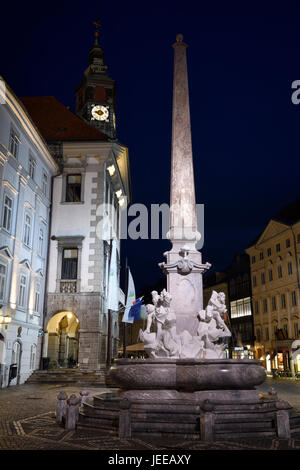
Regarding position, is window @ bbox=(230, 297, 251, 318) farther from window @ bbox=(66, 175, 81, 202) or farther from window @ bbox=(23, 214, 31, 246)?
window @ bbox=(23, 214, 31, 246)

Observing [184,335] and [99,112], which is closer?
[184,335]

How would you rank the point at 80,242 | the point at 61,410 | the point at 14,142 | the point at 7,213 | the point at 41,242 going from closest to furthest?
1. the point at 61,410
2. the point at 7,213
3. the point at 14,142
4. the point at 41,242
5. the point at 80,242

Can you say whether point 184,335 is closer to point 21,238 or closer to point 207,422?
point 207,422

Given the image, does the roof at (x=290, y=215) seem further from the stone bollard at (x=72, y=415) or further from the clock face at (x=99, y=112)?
the stone bollard at (x=72, y=415)

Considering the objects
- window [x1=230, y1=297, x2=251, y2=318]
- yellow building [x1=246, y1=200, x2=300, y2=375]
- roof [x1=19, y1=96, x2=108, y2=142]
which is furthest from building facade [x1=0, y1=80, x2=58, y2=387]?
window [x1=230, y1=297, x2=251, y2=318]

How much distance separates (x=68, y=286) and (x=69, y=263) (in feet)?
4.87

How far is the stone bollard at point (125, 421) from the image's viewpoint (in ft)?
26.2

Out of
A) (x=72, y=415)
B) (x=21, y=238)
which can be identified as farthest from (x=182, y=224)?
(x=21, y=238)

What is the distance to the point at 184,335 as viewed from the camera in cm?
1128

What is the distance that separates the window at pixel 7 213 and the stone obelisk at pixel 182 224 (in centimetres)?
1102

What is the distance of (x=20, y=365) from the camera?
23.5 m

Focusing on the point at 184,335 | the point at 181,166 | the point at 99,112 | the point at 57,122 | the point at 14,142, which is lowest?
the point at 184,335

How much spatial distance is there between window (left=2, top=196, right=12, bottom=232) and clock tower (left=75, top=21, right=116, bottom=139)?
25.8m

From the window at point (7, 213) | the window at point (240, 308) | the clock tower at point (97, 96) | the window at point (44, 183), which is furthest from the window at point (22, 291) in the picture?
the window at point (240, 308)
